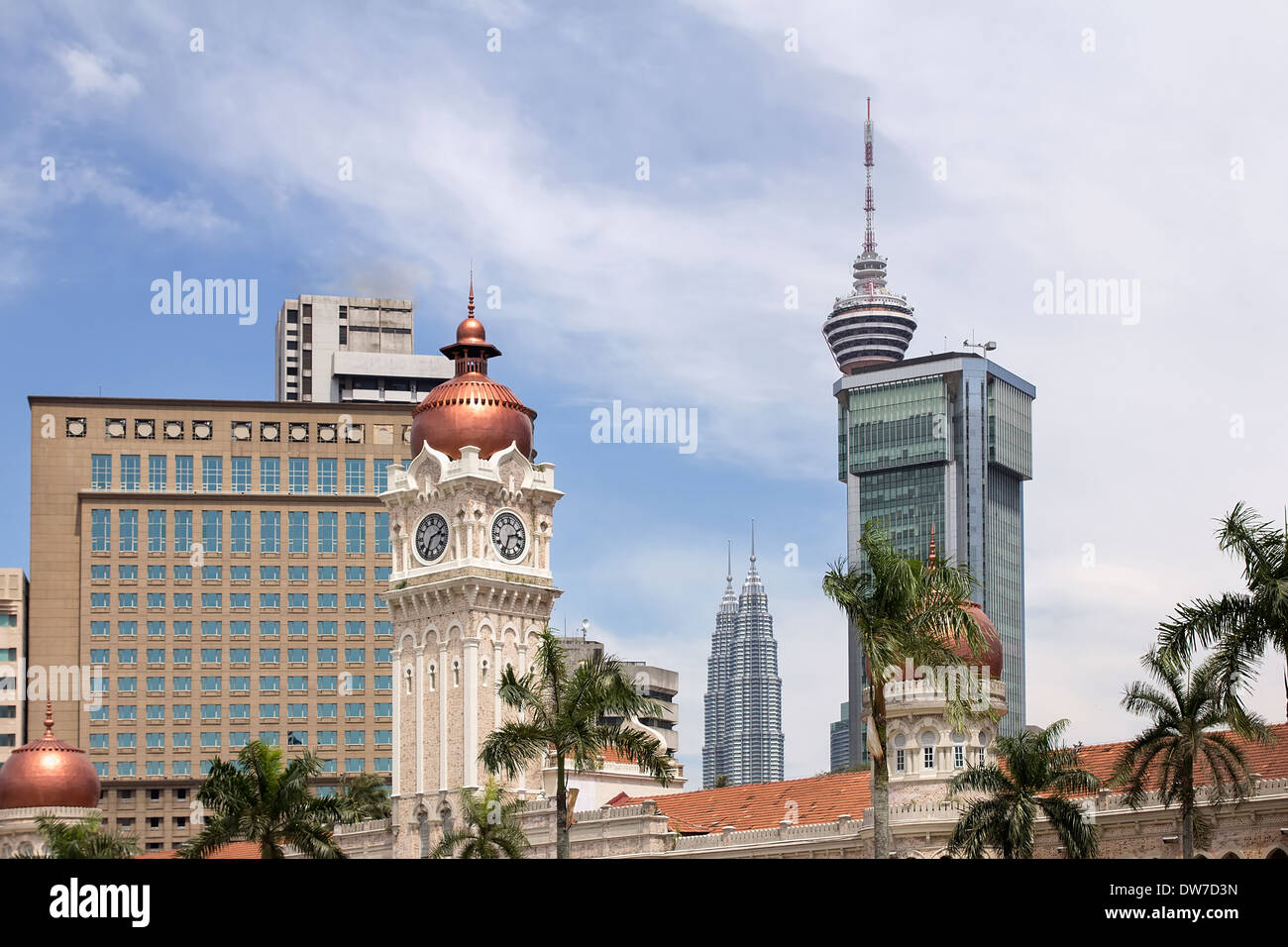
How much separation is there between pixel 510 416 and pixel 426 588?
31.5ft

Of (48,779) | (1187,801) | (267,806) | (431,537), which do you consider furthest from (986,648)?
(48,779)

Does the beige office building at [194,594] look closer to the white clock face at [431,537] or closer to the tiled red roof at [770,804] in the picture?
the white clock face at [431,537]

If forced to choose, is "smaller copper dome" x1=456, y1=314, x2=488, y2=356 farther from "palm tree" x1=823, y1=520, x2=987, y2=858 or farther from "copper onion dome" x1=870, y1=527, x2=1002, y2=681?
"palm tree" x1=823, y1=520, x2=987, y2=858

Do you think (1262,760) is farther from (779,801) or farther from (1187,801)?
(779,801)

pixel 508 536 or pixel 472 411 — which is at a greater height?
pixel 472 411

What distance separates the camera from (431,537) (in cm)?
9675

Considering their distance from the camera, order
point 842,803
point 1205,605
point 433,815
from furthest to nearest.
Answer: point 433,815, point 842,803, point 1205,605

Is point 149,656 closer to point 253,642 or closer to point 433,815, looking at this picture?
point 253,642

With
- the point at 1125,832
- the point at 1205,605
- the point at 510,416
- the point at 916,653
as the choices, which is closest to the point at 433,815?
the point at 510,416

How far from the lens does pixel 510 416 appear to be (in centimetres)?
9700

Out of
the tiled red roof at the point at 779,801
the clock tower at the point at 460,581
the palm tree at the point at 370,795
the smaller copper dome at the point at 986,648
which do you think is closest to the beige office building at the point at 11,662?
the palm tree at the point at 370,795

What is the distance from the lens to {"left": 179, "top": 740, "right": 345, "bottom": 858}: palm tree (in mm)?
64312

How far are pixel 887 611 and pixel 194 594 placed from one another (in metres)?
114
